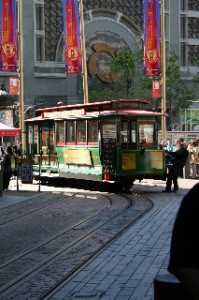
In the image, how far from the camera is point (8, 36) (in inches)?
1457

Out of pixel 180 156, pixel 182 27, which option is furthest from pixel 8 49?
pixel 182 27

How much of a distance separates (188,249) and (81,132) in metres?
21.6

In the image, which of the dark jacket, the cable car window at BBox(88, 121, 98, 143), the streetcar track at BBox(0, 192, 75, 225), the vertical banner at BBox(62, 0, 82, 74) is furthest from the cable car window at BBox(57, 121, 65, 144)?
the vertical banner at BBox(62, 0, 82, 74)

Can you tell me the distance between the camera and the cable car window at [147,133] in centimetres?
2342

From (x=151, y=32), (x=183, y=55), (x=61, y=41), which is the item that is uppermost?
(x=61, y=41)

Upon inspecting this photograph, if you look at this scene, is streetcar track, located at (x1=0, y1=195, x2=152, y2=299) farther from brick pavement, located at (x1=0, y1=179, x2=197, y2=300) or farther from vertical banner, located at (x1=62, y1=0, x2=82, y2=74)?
vertical banner, located at (x1=62, y1=0, x2=82, y2=74)

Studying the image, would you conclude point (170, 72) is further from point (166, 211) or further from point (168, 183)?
point (166, 211)

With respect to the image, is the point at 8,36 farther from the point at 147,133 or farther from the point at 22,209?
the point at 22,209

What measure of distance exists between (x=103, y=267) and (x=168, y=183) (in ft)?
46.6

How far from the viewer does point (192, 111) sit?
65.6 metres

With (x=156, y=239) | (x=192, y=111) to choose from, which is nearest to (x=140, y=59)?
(x=192, y=111)

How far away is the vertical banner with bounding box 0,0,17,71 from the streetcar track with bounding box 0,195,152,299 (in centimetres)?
2033

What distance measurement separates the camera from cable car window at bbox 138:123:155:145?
23.4m

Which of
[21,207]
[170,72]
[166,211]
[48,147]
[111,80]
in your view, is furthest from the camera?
[111,80]
